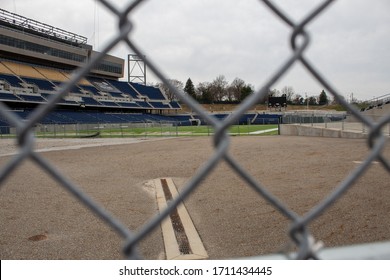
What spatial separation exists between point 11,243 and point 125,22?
3.30 m

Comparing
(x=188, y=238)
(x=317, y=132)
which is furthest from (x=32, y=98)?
(x=188, y=238)

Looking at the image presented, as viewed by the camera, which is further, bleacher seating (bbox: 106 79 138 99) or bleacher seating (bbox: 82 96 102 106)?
bleacher seating (bbox: 106 79 138 99)

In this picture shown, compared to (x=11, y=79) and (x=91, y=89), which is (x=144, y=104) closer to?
(x=91, y=89)

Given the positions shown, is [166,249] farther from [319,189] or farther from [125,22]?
[319,189]

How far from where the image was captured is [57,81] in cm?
4238

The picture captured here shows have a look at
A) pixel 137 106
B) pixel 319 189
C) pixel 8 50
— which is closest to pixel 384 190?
pixel 319 189

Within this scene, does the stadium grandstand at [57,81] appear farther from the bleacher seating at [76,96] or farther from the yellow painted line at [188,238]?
the yellow painted line at [188,238]

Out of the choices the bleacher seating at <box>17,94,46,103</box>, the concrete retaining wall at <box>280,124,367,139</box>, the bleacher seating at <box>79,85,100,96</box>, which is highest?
the bleacher seating at <box>79,85,100,96</box>

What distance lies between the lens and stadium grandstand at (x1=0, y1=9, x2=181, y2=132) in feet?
119

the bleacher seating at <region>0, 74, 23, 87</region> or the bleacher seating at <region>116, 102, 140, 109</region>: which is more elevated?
the bleacher seating at <region>0, 74, 23, 87</region>

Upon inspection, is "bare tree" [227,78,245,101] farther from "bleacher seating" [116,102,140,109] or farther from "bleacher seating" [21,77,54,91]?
"bleacher seating" [21,77,54,91]

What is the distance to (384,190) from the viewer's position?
197 inches

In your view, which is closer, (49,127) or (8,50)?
(49,127)

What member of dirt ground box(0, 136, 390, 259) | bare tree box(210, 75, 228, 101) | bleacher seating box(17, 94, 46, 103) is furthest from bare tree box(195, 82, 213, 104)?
dirt ground box(0, 136, 390, 259)
